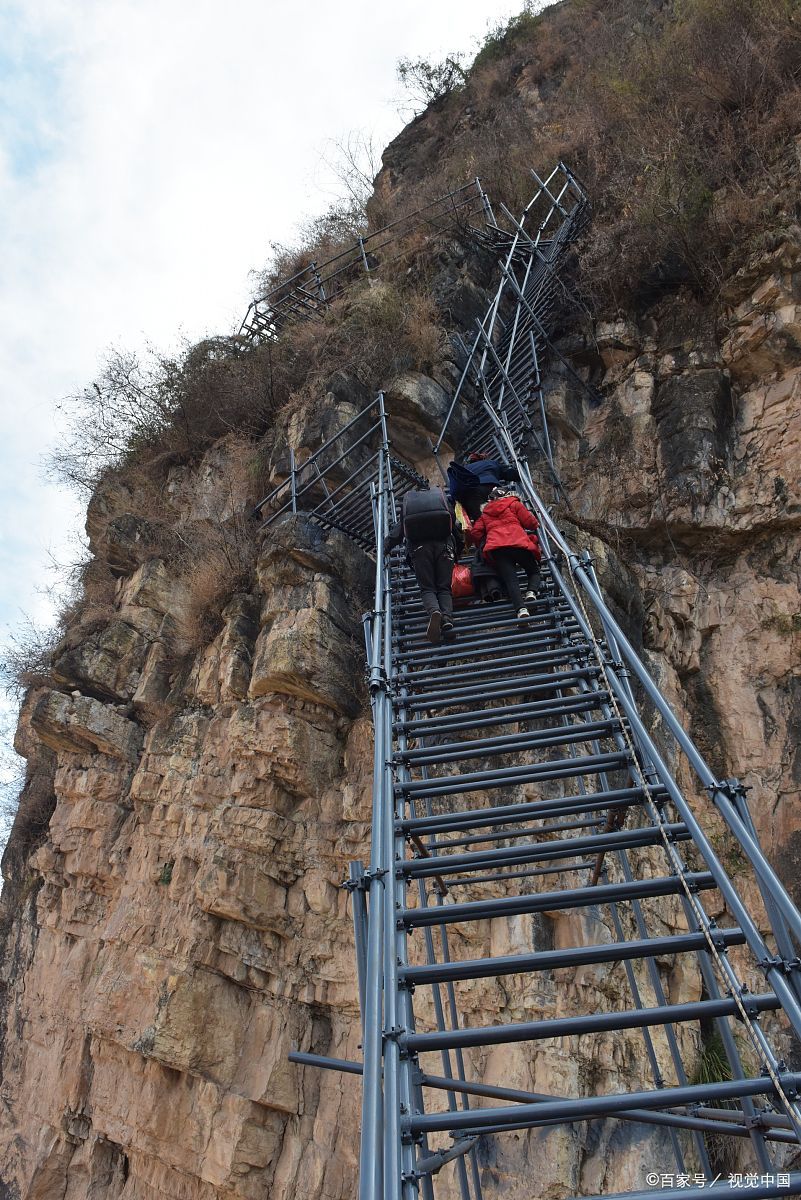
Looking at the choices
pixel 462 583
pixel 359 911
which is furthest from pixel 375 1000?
pixel 462 583

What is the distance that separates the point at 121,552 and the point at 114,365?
4.44 metres

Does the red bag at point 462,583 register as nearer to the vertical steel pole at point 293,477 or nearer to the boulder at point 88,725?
the vertical steel pole at point 293,477

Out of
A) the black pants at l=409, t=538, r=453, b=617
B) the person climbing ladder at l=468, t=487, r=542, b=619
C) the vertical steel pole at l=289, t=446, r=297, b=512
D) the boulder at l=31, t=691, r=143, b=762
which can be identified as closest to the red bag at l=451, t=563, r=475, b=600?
the black pants at l=409, t=538, r=453, b=617

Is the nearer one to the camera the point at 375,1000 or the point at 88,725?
the point at 375,1000

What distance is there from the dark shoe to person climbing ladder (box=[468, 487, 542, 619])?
57 cm

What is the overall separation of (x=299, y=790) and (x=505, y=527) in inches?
118

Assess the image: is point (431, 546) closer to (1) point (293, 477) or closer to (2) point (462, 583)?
(2) point (462, 583)

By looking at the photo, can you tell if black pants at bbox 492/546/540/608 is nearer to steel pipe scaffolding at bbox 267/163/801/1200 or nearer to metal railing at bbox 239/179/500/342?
steel pipe scaffolding at bbox 267/163/801/1200

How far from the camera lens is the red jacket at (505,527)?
552 centimetres

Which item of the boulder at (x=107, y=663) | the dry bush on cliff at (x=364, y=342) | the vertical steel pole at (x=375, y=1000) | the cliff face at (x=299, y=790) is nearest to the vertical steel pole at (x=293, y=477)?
the cliff face at (x=299, y=790)

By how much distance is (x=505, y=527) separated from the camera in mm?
5617

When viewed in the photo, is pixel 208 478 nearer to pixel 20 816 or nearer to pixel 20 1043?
pixel 20 816

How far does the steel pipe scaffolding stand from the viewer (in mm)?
2342

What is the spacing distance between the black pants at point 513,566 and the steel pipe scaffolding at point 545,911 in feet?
0.42
